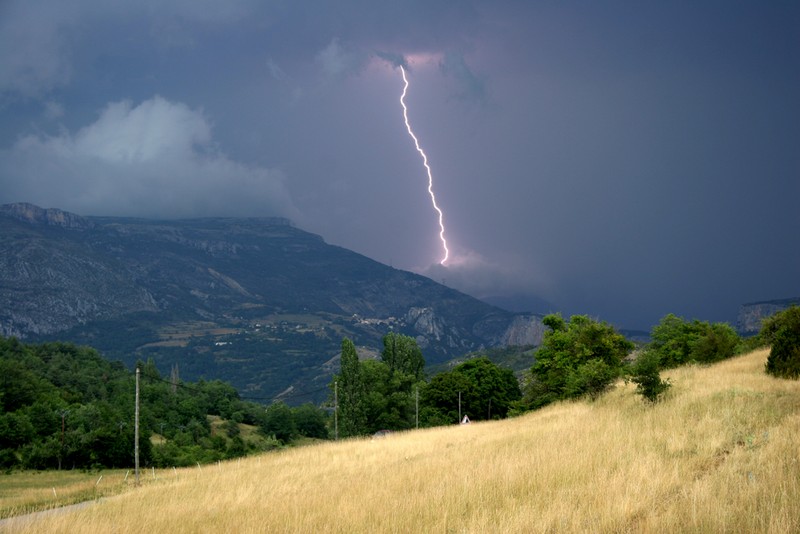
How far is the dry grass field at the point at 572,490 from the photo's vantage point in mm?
7121

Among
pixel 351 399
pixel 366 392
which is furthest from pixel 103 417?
pixel 366 392

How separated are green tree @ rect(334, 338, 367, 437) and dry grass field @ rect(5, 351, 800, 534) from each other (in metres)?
68.8

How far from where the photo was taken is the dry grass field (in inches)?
280

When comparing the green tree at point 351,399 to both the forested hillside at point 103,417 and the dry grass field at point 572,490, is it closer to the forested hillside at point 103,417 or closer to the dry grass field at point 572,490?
the forested hillside at point 103,417

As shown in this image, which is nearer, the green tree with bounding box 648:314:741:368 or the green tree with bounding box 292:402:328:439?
the green tree with bounding box 648:314:741:368

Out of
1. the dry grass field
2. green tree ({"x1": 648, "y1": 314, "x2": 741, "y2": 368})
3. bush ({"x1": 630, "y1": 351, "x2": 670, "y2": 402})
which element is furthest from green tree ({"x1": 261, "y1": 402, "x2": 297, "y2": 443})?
the dry grass field

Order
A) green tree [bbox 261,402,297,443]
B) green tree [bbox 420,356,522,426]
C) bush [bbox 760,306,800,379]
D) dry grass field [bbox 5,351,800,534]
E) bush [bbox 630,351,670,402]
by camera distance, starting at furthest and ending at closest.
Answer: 1. green tree [bbox 261,402,297,443]
2. green tree [bbox 420,356,522,426]
3. bush [bbox 630,351,670,402]
4. bush [bbox 760,306,800,379]
5. dry grass field [bbox 5,351,800,534]

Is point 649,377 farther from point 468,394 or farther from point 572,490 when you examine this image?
point 468,394

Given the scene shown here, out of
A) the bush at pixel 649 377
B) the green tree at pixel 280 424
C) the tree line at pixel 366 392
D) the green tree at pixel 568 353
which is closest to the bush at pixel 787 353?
the tree line at pixel 366 392

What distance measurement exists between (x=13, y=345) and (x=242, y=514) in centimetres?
16996

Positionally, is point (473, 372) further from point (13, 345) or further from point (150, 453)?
point (13, 345)

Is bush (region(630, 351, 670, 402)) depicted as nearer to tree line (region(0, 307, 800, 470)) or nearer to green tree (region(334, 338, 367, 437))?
tree line (region(0, 307, 800, 470))

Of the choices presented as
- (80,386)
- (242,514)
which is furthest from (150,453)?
(242,514)

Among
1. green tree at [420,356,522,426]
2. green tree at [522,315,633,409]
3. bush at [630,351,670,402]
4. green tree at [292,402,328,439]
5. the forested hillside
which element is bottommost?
green tree at [292,402,328,439]
